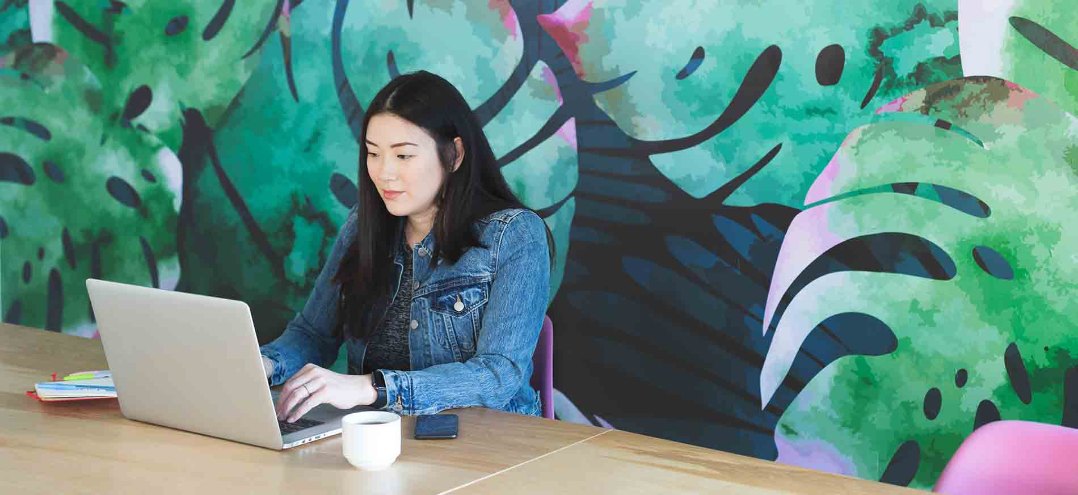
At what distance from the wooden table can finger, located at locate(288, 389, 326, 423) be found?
76 mm

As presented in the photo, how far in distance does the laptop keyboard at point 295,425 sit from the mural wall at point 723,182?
1.26 metres

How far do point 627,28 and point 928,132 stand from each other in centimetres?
83

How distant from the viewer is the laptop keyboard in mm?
1730

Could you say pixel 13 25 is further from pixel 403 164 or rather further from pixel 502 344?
pixel 502 344

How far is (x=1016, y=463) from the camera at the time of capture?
1839mm

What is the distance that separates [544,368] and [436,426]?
23.7 inches

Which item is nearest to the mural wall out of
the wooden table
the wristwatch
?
the wooden table

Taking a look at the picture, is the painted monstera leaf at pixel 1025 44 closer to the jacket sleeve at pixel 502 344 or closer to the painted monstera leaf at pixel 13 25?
the jacket sleeve at pixel 502 344

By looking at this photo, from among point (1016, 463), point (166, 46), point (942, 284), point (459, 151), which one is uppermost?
point (166, 46)

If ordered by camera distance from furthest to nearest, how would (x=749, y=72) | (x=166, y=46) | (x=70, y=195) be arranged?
(x=70, y=195) < (x=166, y=46) < (x=749, y=72)

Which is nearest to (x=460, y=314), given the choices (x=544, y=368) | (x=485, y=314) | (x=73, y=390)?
(x=485, y=314)

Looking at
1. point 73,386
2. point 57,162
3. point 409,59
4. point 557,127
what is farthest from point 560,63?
point 57,162

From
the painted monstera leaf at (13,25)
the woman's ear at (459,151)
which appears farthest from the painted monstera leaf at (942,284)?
the painted monstera leaf at (13,25)

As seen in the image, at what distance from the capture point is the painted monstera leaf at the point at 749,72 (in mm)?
2436
